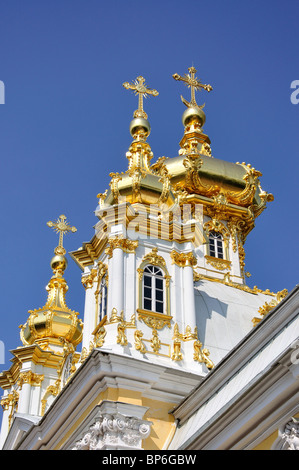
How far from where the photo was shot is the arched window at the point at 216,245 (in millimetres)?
23844

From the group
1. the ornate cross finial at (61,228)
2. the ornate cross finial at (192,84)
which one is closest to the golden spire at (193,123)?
the ornate cross finial at (192,84)

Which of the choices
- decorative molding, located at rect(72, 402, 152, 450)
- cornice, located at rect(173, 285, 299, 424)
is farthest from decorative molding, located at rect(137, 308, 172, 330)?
decorative molding, located at rect(72, 402, 152, 450)

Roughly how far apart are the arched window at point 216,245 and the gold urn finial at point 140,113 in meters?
4.16

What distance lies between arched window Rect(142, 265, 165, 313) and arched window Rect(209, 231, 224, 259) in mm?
6694

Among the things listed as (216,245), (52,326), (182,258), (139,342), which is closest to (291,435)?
(139,342)

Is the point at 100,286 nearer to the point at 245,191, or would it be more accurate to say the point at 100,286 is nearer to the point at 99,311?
the point at 99,311

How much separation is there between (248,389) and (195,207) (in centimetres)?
1277

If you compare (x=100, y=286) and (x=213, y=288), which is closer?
(x=100, y=286)

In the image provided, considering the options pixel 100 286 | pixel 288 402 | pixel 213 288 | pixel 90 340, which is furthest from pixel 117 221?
pixel 288 402

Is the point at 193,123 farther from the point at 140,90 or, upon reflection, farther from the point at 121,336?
the point at 121,336

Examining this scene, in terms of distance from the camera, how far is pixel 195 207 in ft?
79.0

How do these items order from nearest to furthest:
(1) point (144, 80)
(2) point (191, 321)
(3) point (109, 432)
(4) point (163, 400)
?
Result: (3) point (109, 432) < (4) point (163, 400) < (2) point (191, 321) < (1) point (144, 80)

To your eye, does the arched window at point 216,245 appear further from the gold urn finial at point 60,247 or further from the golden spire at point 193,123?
the gold urn finial at point 60,247

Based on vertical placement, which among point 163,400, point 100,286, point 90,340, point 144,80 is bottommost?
point 163,400
